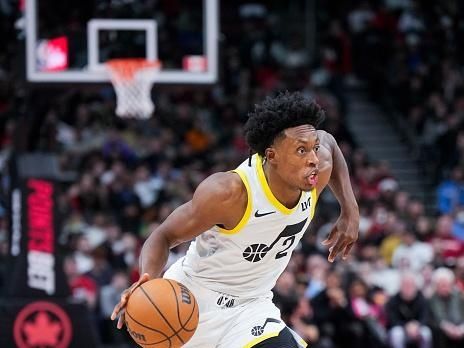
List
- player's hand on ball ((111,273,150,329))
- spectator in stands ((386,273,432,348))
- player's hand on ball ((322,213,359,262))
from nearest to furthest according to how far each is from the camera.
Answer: player's hand on ball ((111,273,150,329))
player's hand on ball ((322,213,359,262))
spectator in stands ((386,273,432,348))

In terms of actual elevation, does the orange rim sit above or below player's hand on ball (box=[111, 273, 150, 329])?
above

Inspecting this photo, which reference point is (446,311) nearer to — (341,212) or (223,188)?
(341,212)

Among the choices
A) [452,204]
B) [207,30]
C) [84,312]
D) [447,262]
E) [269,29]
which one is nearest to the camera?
[84,312]

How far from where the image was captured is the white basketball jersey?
6043 mm

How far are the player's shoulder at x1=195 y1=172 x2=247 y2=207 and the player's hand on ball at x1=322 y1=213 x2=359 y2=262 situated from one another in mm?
811

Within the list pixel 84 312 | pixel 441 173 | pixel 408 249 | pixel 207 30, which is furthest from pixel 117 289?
pixel 441 173

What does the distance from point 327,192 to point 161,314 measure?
10266mm

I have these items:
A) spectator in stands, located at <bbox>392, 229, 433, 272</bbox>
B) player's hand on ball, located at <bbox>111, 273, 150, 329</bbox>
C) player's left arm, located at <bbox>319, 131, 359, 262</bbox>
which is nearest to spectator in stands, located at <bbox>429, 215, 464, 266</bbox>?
spectator in stands, located at <bbox>392, 229, 433, 272</bbox>

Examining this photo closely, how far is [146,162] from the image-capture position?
50.0 ft

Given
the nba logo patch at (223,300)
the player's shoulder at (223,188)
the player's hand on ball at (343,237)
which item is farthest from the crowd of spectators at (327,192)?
the player's shoulder at (223,188)

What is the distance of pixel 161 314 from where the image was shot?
562cm

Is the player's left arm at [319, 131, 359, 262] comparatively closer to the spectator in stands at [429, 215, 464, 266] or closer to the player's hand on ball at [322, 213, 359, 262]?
the player's hand on ball at [322, 213, 359, 262]

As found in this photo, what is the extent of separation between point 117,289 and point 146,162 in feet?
11.7

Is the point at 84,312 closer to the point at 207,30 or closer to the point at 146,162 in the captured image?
the point at 207,30
